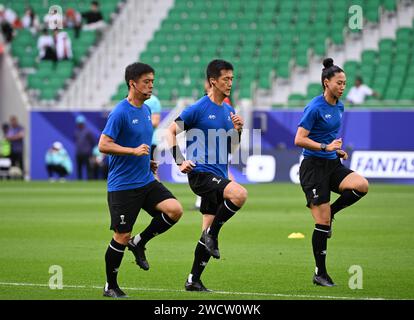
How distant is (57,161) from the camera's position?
109 feet

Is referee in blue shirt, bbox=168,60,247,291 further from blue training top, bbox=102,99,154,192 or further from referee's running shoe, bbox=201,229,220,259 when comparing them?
blue training top, bbox=102,99,154,192

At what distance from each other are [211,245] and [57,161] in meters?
23.0

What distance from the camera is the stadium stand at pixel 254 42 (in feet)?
109

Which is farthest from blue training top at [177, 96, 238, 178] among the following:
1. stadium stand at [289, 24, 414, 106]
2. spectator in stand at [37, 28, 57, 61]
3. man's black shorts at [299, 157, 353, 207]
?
spectator in stand at [37, 28, 57, 61]

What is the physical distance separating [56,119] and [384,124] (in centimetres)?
1112

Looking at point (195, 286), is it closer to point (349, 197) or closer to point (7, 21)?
point (349, 197)

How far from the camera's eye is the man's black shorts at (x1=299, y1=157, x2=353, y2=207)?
1162 centimetres

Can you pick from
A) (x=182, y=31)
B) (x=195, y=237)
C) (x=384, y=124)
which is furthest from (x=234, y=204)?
(x=182, y=31)

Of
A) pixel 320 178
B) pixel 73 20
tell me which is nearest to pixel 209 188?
pixel 320 178

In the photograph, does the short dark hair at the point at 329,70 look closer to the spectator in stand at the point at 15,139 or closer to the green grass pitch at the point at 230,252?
the green grass pitch at the point at 230,252

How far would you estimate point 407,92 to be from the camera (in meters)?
30.8

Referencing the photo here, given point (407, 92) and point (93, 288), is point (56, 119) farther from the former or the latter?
point (93, 288)

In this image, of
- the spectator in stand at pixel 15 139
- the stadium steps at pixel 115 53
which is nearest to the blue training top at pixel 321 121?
the spectator in stand at pixel 15 139

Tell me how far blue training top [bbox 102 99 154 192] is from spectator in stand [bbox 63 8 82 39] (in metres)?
28.7
